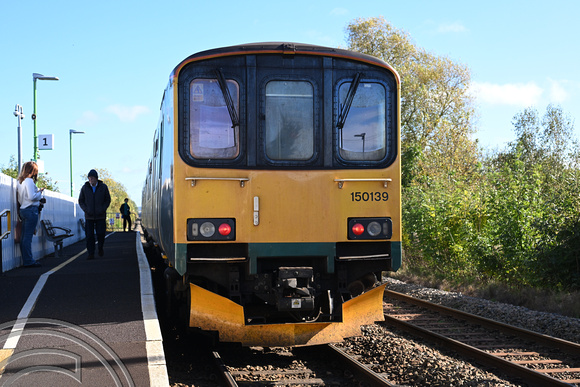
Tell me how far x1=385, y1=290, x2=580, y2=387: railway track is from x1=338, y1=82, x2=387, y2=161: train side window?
238 centimetres

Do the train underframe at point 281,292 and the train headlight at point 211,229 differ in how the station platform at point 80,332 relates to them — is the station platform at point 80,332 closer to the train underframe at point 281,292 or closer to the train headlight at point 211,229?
the train underframe at point 281,292

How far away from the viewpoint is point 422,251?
1631cm

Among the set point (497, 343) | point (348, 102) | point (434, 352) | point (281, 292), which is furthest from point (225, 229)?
point (497, 343)

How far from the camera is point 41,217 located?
50.3 ft

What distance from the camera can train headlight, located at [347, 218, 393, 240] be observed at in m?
6.34

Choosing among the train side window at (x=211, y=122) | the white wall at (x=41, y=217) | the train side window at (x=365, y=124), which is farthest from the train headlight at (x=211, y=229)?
the white wall at (x=41, y=217)

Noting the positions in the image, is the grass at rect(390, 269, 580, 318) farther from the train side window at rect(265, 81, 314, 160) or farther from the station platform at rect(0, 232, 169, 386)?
the station platform at rect(0, 232, 169, 386)

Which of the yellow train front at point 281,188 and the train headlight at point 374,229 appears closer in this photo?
the yellow train front at point 281,188

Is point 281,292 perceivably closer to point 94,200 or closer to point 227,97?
point 227,97

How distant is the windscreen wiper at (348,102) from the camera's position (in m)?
6.42

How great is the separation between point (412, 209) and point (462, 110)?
17310mm

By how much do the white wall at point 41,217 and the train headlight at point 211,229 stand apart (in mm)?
5140

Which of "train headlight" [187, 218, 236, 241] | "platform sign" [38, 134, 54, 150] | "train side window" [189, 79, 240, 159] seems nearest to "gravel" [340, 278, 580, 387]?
"train headlight" [187, 218, 236, 241]

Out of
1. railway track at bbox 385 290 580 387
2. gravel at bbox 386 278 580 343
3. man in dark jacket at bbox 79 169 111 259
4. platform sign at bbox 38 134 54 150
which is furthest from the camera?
platform sign at bbox 38 134 54 150
